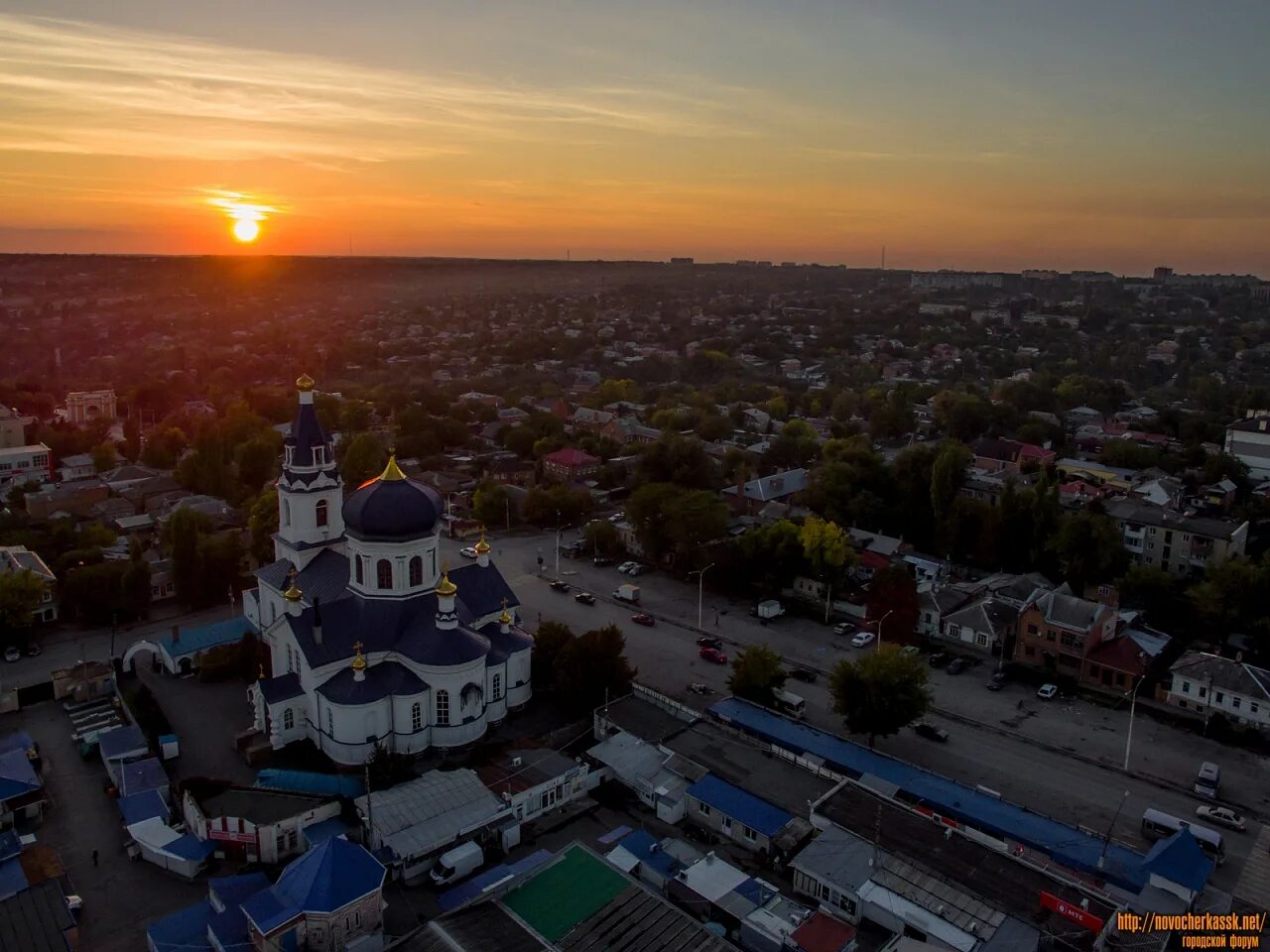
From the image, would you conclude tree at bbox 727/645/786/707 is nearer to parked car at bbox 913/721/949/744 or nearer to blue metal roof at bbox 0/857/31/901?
parked car at bbox 913/721/949/744

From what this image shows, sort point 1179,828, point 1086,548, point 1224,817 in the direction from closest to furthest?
1. point 1179,828
2. point 1224,817
3. point 1086,548

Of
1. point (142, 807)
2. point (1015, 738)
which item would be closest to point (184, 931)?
point (142, 807)

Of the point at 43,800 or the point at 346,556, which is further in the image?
the point at 346,556

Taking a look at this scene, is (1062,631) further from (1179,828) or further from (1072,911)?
(1072,911)

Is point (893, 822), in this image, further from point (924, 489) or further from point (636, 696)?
point (924, 489)

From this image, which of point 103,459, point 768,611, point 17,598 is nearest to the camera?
point 17,598

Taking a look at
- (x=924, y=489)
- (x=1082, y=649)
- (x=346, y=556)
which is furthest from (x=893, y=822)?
(x=924, y=489)
